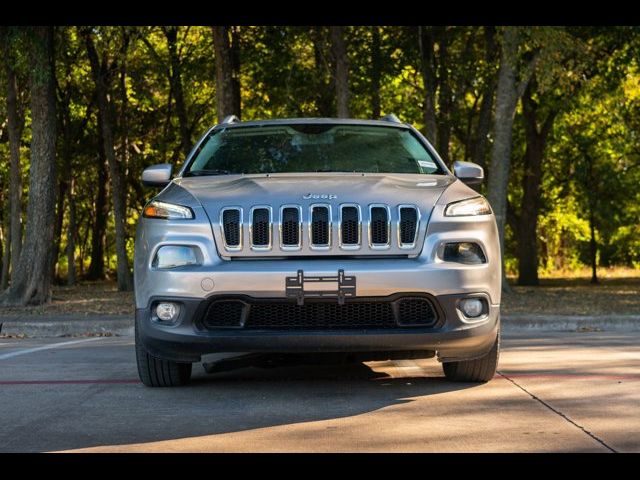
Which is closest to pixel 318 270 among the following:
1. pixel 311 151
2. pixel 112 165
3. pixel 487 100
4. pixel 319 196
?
pixel 319 196

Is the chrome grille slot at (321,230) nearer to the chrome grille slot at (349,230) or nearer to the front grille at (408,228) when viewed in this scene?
the chrome grille slot at (349,230)

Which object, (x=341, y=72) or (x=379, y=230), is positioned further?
(x=341, y=72)

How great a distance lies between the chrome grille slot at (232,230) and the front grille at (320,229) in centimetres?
45

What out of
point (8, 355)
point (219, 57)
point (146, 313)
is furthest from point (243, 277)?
point (219, 57)

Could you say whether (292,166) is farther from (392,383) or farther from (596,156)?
(596,156)

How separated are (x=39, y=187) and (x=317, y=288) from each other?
12.5 meters

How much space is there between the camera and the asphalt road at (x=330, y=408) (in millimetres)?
5688

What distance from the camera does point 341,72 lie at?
66.0ft

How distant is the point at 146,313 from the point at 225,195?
2.93ft

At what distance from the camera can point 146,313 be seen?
24.0ft

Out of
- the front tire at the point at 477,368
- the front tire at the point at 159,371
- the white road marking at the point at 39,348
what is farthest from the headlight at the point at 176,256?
the white road marking at the point at 39,348

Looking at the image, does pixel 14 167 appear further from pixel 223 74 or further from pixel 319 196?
pixel 319 196

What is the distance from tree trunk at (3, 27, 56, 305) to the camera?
18.3m

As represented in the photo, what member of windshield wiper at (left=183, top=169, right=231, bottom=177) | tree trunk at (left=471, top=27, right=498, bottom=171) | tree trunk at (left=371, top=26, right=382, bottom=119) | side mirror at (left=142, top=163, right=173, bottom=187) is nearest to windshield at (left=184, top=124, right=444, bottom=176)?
windshield wiper at (left=183, top=169, right=231, bottom=177)
